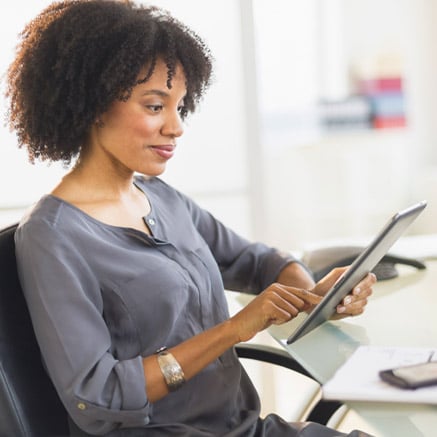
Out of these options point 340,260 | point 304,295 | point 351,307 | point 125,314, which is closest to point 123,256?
point 125,314

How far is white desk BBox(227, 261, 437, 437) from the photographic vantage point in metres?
1.09

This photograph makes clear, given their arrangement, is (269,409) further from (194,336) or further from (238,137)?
(194,336)

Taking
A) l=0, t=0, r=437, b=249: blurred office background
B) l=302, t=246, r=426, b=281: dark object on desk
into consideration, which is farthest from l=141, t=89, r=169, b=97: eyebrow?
l=0, t=0, r=437, b=249: blurred office background

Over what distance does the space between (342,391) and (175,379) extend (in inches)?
10.7

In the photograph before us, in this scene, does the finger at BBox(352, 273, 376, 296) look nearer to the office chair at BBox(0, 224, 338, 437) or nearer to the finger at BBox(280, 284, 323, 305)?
the finger at BBox(280, 284, 323, 305)

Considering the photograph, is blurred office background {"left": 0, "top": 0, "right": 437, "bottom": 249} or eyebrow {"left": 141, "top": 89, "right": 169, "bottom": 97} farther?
blurred office background {"left": 0, "top": 0, "right": 437, "bottom": 249}

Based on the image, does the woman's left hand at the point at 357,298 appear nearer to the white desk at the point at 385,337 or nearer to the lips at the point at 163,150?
the white desk at the point at 385,337

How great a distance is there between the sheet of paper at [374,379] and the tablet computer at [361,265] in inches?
3.8

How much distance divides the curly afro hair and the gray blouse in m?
0.16

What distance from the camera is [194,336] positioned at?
50.4 inches

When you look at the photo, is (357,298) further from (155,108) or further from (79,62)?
(79,62)

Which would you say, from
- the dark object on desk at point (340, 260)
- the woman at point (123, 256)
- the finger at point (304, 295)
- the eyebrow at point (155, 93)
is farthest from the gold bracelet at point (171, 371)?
the dark object on desk at point (340, 260)

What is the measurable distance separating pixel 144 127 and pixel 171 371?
402 mm

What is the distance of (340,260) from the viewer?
1.92 m
